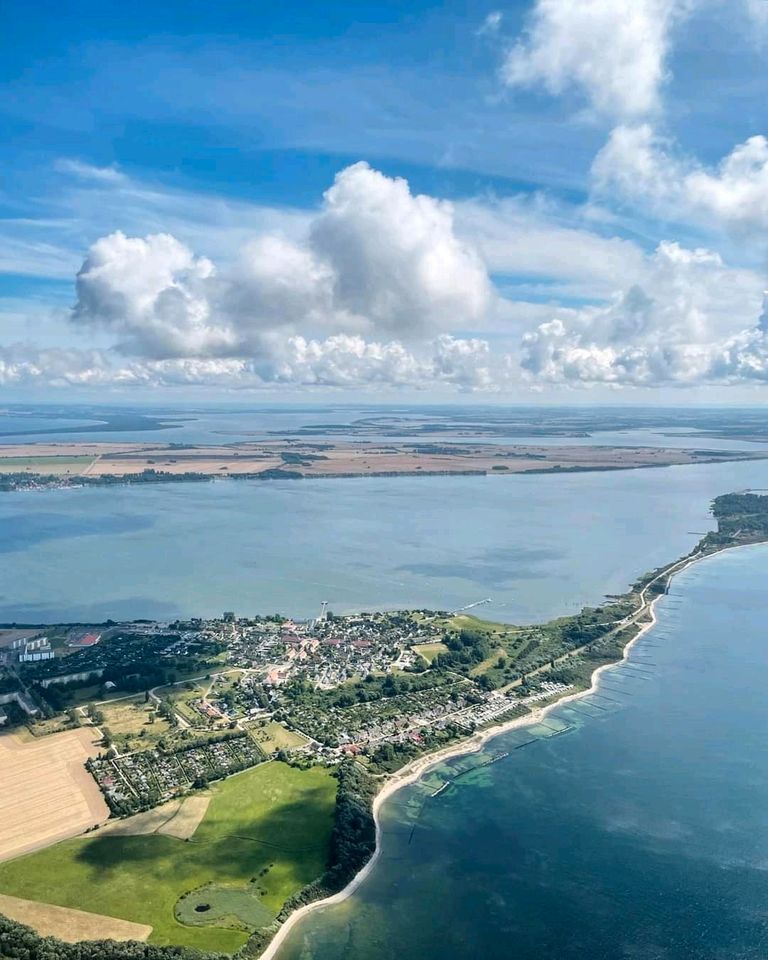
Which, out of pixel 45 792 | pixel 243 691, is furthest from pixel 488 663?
pixel 45 792

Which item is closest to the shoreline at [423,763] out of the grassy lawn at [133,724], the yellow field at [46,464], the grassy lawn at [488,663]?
the grassy lawn at [488,663]

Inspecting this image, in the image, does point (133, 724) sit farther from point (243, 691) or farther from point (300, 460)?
point (300, 460)

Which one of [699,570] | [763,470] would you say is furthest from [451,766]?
[763,470]

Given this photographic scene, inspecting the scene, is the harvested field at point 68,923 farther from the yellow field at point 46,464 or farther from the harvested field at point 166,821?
the yellow field at point 46,464

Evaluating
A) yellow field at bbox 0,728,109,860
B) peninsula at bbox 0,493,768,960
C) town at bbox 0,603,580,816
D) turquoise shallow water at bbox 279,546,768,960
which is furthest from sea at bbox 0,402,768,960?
yellow field at bbox 0,728,109,860

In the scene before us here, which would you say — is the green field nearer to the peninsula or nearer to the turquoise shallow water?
the peninsula
